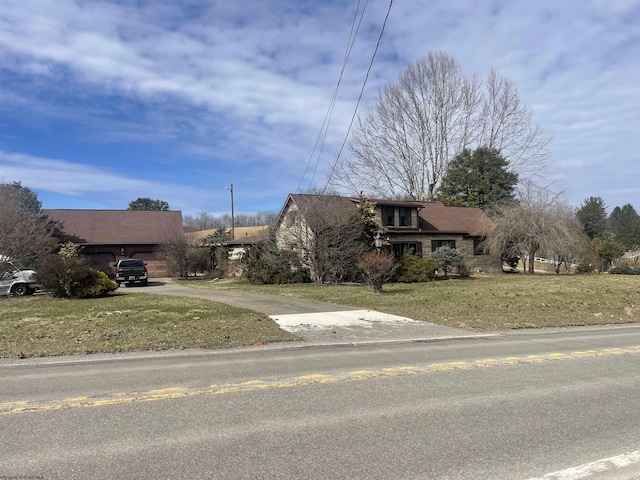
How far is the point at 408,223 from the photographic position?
111 feet

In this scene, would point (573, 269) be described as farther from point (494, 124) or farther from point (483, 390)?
point (483, 390)

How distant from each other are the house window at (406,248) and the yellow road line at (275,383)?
24409 mm

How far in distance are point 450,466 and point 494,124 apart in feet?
170

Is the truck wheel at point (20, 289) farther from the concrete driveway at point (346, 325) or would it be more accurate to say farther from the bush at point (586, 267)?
the bush at point (586, 267)

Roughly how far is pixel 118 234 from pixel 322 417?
3865 centimetres

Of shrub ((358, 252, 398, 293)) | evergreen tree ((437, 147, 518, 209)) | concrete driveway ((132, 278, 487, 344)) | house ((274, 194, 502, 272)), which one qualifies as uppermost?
evergreen tree ((437, 147, 518, 209))

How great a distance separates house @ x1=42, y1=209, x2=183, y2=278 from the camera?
37750 mm

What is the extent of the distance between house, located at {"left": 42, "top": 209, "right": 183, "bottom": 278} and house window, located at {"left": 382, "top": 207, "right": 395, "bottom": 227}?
16589mm

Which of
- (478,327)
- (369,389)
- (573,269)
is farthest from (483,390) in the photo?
(573,269)

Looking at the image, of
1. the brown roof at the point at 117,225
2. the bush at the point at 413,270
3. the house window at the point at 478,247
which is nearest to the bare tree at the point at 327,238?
the bush at the point at 413,270

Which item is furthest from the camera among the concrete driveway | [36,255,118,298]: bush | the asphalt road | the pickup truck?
the pickup truck

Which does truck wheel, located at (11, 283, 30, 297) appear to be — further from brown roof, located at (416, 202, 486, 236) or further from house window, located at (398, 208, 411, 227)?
brown roof, located at (416, 202, 486, 236)

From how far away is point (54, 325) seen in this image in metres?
11.0

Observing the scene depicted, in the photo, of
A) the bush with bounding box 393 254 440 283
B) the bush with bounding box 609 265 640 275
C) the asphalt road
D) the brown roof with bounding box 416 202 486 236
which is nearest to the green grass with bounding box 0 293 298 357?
the asphalt road
